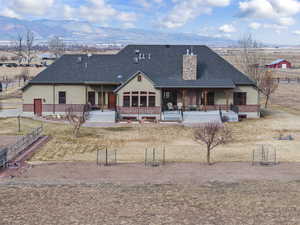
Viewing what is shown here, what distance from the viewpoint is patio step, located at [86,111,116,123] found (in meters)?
39.6

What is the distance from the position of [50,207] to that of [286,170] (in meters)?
13.1

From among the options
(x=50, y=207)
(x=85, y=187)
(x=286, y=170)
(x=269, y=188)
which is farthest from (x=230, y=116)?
(x=50, y=207)

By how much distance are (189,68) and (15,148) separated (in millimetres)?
20877

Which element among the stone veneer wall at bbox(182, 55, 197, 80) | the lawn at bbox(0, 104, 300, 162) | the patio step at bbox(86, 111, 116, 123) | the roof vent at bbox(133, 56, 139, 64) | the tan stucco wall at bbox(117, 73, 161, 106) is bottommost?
the lawn at bbox(0, 104, 300, 162)

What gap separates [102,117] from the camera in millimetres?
39844

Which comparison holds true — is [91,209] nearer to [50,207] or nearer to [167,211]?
[50,207]

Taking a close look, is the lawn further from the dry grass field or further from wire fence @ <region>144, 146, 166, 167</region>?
wire fence @ <region>144, 146, 166, 167</region>

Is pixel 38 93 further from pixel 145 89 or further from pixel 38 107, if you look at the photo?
pixel 145 89

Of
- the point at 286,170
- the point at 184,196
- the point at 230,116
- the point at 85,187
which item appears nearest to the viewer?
the point at 184,196

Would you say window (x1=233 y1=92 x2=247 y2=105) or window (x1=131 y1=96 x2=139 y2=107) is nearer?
window (x1=131 y1=96 x2=139 y2=107)

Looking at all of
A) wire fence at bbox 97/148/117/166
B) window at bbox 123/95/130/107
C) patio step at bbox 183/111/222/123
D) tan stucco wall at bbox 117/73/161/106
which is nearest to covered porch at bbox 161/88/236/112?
patio step at bbox 183/111/222/123

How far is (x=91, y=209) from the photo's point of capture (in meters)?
17.2

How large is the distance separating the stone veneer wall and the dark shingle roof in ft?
2.08

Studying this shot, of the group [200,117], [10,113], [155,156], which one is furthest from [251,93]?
[10,113]
